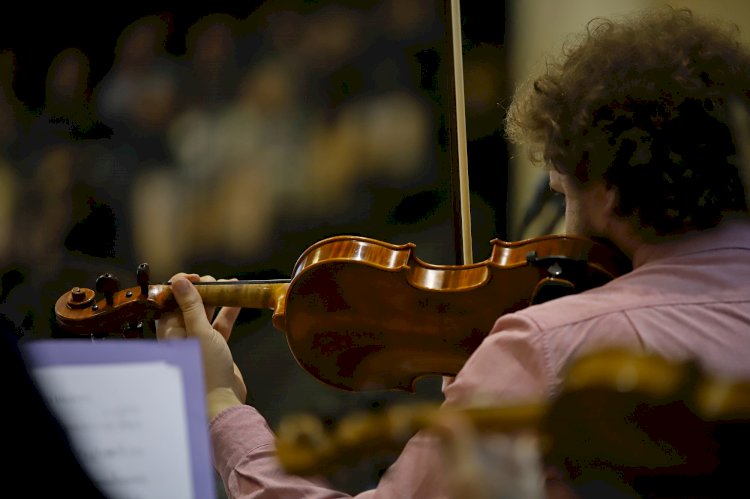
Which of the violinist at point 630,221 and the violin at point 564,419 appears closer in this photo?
the violin at point 564,419

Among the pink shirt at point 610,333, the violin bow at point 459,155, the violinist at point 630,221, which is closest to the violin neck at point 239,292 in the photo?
the violinist at point 630,221

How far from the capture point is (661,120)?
950 mm

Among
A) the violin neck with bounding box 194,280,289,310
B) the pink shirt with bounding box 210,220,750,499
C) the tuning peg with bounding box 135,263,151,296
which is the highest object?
the pink shirt with bounding box 210,220,750,499

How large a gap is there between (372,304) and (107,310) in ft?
1.54

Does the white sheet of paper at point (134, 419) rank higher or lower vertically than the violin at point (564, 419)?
lower

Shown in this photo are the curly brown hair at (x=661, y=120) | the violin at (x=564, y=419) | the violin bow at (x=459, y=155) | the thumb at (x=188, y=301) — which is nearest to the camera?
the violin at (x=564, y=419)

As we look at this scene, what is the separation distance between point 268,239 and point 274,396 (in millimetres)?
485

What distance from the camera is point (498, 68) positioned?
8.66 ft

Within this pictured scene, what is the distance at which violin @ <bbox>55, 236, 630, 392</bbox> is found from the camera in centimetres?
121

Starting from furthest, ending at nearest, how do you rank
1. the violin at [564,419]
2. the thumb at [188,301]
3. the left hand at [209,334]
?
the thumb at [188,301]
the left hand at [209,334]
the violin at [564,419]

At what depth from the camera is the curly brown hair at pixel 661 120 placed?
0.94 m

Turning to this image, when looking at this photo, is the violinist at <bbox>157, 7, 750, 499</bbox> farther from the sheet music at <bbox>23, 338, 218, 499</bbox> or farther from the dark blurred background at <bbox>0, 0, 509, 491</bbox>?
the dark blurred background at <bbox>0, 0, 509, 491</bbox>

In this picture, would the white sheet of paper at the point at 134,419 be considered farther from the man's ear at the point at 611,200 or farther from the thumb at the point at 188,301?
the thumb at the point at 188,301

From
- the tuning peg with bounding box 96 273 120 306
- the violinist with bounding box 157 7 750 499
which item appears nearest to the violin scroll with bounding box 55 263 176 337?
the tuning peg with bounding box 96 273 120 306
